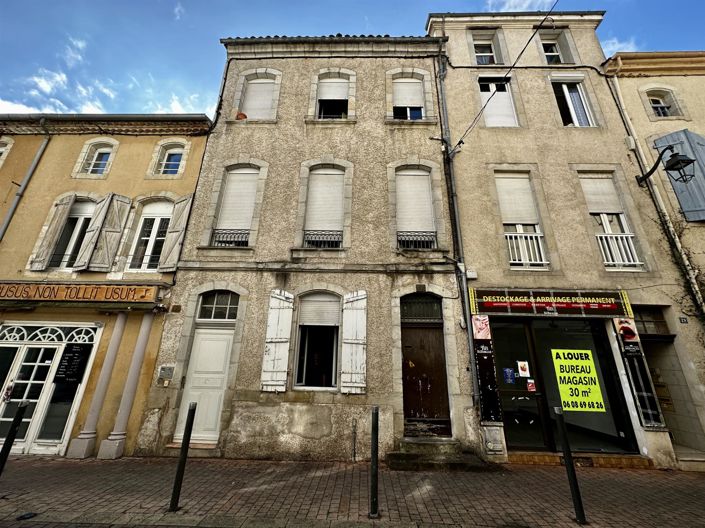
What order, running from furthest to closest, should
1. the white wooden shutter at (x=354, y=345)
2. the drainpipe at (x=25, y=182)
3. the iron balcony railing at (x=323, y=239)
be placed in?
the drainpipe at (x=25, y=182)
the iron balcony railing at (x=323, y=239)
the white wooden shutter at (x=354, y=345)

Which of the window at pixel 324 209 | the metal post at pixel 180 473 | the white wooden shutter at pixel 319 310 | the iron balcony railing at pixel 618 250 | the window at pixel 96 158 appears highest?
the window at pixel 96 158

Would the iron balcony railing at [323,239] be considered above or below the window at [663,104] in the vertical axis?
below

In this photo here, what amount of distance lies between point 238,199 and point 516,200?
6.99m

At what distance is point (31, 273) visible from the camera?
22.7 feet

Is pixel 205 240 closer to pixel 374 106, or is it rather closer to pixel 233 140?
pixel 233 140

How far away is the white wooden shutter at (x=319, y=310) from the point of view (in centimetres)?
639

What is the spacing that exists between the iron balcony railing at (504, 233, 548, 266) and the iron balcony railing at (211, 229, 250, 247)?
6.21 m

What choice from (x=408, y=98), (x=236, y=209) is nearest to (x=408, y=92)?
(x=408, y=98)

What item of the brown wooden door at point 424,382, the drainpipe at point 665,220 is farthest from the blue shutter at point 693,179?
the brown wooden door at point 424,382

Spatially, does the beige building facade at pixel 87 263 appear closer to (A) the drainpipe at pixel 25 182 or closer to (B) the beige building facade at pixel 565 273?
(A) the drainpipe at pixel 25 182

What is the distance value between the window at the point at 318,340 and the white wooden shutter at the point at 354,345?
0.28m

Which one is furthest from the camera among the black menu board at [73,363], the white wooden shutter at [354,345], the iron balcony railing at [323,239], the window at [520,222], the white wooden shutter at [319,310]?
the iron balcony railing at [323,239]

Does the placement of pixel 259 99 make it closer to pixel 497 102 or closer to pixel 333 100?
pixel 333 100

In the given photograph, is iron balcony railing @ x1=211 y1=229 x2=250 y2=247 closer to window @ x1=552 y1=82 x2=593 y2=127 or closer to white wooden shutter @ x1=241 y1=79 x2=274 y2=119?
white wooden shutter @ x1=241 y1=79 x2=274 y2=119
